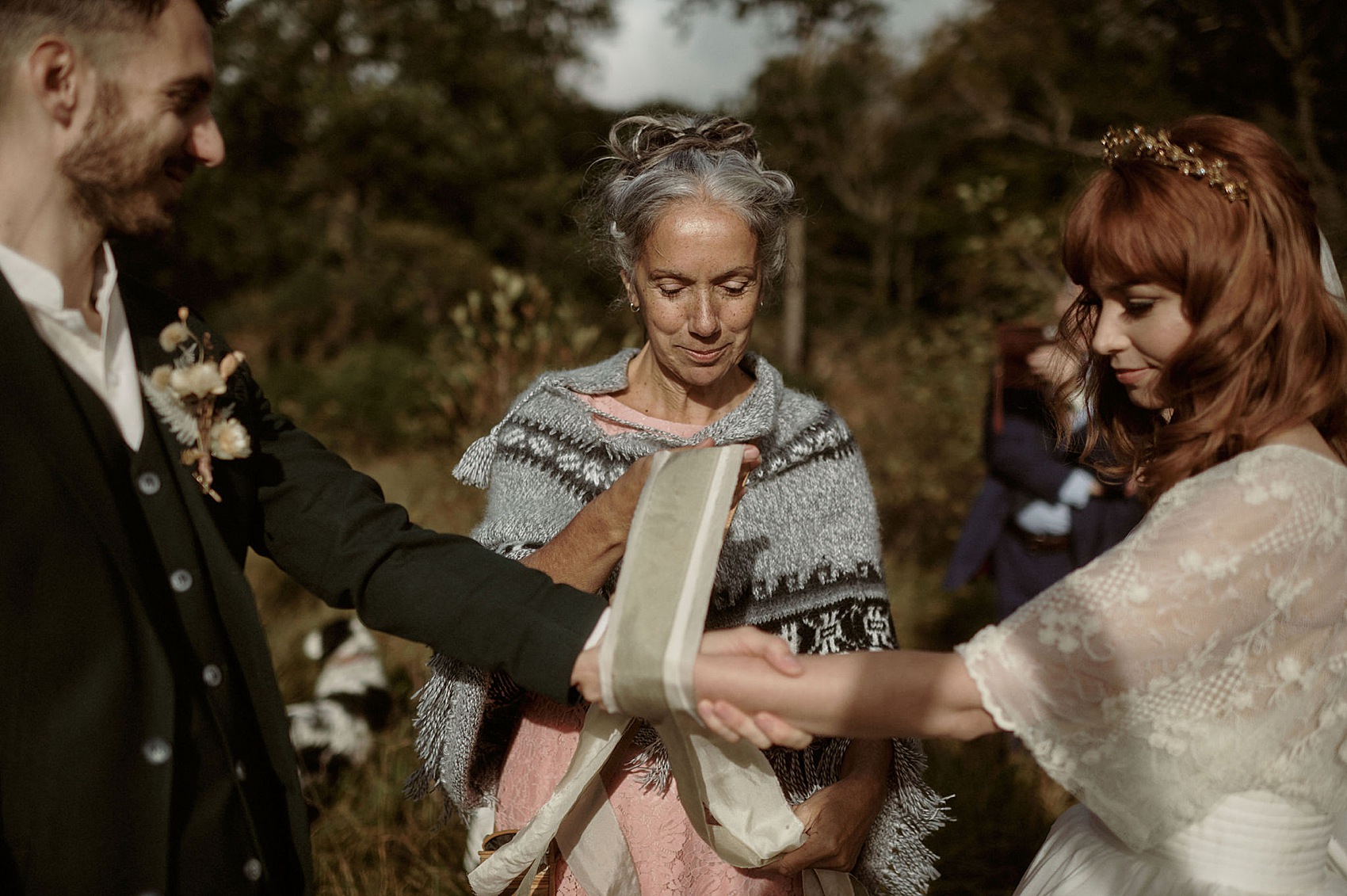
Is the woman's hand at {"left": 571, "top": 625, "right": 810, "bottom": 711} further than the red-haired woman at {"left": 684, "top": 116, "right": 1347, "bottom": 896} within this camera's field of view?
Yes

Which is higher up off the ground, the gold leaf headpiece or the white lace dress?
the gold leaf headpiece

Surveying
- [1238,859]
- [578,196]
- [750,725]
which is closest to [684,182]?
[750,725]

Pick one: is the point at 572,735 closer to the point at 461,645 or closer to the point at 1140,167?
the point at 461,645

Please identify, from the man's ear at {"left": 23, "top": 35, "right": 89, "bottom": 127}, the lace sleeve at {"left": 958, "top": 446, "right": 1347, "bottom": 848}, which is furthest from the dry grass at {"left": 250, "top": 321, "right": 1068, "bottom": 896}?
the man's ear at {"left": 23, "top": 35, "right": 89, "bottom": 127}

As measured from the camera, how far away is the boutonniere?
1571 mm

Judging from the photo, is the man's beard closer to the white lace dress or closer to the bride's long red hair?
the white lace dress

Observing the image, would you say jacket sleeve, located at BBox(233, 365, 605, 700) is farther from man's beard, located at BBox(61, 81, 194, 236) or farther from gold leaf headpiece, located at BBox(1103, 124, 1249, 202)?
gold leaf headpiece, located at BBox(1103, 124, 1249, 202)

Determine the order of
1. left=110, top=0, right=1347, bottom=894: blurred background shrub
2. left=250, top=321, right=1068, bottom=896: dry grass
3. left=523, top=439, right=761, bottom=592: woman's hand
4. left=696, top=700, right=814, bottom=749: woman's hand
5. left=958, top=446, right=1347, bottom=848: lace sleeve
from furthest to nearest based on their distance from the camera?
left=110, top=0, right=1347, bottom=894: blurred background shrub
left=250, top=321, right=1068, bottom=896: dry grass
left=523, top=439, right=761, bottom=592: woman's hand
left=696, top=700, right=814, bottom=749: woman's hand
left=958, top=446, right=1347, bottom=848: lace sleeve

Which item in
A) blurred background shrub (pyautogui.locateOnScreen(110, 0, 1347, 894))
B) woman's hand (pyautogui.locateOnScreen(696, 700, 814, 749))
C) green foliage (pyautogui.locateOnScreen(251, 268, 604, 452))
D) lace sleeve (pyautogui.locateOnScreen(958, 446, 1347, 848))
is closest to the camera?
lace sleeve (pyautogui.locateOnScreen(958, 446, 1347, 848))

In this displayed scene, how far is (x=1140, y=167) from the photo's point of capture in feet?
6.25

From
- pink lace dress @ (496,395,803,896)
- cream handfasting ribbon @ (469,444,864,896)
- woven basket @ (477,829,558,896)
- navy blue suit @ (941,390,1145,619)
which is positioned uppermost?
cream handfasting ribbon @ (469,444,864,896)

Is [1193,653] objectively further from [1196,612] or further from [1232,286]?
[1232,286]

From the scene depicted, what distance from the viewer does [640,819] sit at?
2.34m

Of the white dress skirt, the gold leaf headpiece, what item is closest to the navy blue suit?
the gold leaf headpiece
